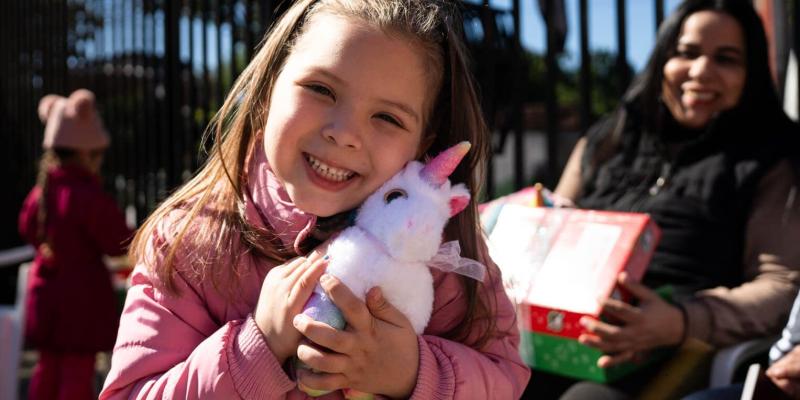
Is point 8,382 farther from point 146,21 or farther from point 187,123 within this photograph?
point 146,21

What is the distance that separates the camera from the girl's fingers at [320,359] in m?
1.23

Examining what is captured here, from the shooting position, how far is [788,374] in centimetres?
178

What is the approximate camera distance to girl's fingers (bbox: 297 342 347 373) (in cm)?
123

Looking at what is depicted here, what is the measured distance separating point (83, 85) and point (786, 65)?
4.46 m

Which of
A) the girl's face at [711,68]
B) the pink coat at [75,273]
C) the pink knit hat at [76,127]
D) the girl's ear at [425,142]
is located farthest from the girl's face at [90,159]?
the girl's ear at [425,142]

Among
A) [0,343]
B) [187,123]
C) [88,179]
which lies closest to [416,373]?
[187,123]

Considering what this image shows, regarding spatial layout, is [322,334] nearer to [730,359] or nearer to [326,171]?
[326,171]

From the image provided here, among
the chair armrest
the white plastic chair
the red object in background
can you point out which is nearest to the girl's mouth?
the red object in background

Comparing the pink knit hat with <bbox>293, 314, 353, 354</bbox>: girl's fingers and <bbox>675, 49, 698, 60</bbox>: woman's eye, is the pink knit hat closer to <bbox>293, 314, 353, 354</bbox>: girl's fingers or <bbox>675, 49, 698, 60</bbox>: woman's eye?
<bbox>675, 49, 698, 60</bbox>: woman's eye

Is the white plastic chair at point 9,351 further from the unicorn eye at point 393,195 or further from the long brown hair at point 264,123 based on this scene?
the unicorn eye at point 393,195

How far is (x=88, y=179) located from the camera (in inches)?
153

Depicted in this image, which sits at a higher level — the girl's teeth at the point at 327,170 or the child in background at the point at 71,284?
the girl's teeth at the point at 327,170

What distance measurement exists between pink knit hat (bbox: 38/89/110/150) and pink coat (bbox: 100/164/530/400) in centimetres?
281

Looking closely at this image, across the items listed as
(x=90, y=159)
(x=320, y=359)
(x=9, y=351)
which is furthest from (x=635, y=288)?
(x=90, y=159)
